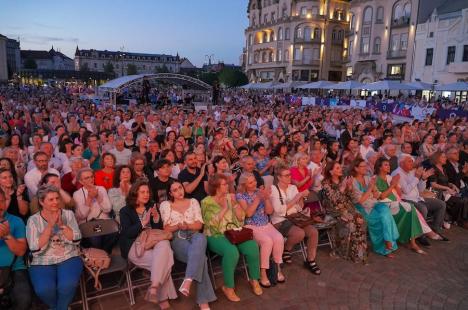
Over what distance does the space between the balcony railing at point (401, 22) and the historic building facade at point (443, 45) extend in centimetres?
224

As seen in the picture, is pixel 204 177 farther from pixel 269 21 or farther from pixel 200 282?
pixel 269 21

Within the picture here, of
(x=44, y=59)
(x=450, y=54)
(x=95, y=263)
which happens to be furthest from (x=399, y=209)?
(x=44, y=59)

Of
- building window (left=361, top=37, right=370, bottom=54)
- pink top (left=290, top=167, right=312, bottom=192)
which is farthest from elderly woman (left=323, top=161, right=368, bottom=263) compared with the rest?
building window (left=361, top=37, right=370, bottom=54)

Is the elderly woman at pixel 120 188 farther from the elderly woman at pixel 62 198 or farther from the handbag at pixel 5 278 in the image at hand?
the handbag at pixel 5 278

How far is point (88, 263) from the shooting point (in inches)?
154

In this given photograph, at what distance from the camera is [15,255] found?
145 inches

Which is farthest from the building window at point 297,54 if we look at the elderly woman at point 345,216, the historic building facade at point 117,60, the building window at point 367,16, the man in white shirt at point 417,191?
the historic building facade at point 117,60

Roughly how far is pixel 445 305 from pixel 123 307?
3.83 metres

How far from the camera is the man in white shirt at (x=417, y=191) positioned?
247 inches

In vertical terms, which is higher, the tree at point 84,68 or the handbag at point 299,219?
the tree at point 84,68

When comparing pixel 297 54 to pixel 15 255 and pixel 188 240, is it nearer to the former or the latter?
pixel 188 240

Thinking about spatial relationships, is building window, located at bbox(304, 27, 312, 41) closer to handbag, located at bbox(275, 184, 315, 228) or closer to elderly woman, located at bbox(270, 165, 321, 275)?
elderly woman, located at bbox(270, 165, 321, 275)

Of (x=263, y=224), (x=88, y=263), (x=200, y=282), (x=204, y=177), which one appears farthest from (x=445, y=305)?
(x=88, y=263)

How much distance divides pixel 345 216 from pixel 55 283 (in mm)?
4005
